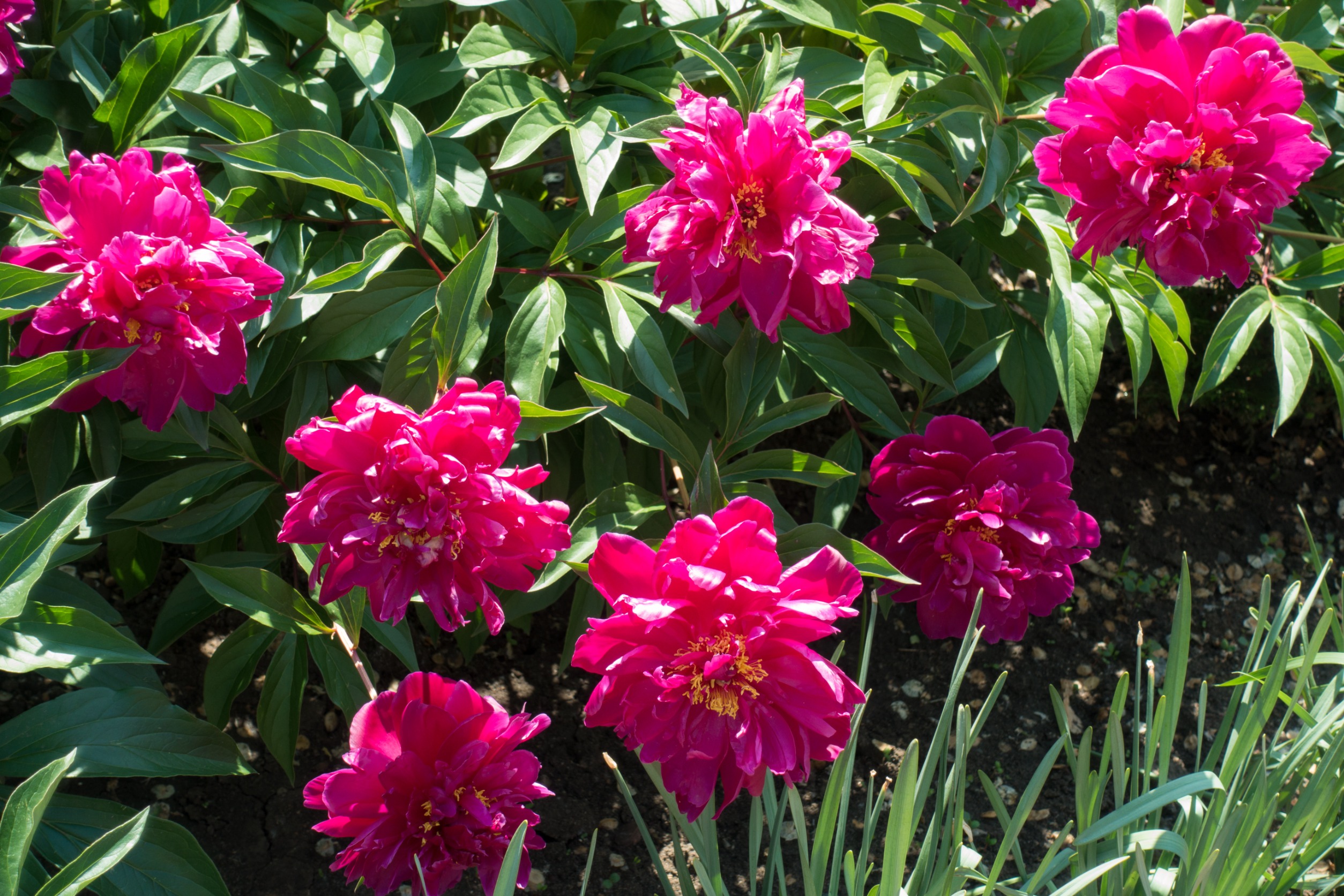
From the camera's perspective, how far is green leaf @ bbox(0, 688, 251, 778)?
3.48 ft

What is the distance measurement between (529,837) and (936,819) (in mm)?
455

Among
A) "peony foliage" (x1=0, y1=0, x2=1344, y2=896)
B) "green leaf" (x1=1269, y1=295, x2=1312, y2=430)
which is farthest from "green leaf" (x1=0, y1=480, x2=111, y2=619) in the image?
"green leaf" (x1=1269, y1=295, x2=1312, y2=430)

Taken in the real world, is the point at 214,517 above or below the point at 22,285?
below

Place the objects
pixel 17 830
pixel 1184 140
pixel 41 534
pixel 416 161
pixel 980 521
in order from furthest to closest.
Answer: pixel 980 521 → pixel 416 161 → pixel 1184 140 → pixel 41 534 → pixel 17 830

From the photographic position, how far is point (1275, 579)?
2047mm

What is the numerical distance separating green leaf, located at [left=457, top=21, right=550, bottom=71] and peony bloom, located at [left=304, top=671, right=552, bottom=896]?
2.59 feet

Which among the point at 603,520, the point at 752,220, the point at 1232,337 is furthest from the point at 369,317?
the point at 1232,337

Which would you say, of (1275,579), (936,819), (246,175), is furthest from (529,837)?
(1275,579)

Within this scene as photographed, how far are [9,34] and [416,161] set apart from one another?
46 centimetres

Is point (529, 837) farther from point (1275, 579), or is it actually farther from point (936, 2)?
point (1275, 579)

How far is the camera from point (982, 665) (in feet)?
6.15

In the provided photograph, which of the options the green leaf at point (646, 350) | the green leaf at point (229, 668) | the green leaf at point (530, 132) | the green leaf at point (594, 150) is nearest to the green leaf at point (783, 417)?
the green leaf at point (646, 350)

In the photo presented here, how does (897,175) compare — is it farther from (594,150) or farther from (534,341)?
(534,341)

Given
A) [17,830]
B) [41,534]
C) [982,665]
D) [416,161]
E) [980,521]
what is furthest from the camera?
[982,665]
